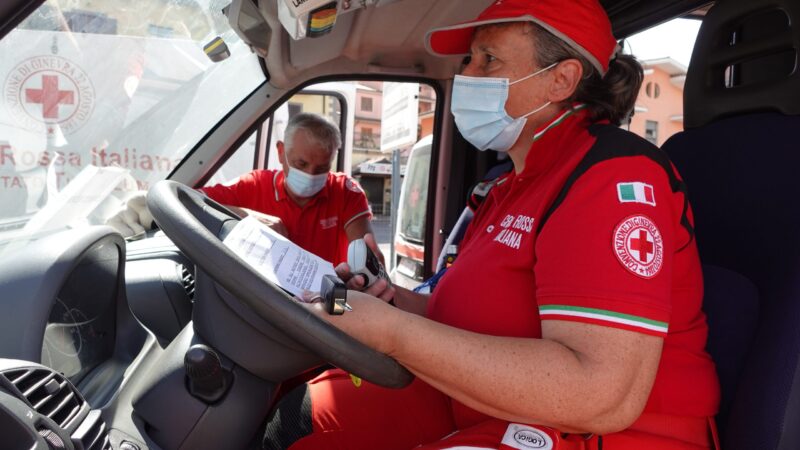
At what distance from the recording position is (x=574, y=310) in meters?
0.96

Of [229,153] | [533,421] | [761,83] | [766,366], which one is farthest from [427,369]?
[229,153]

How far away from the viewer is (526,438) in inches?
41.6

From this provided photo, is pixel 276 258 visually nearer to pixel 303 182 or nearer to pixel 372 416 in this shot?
pixel 372 416

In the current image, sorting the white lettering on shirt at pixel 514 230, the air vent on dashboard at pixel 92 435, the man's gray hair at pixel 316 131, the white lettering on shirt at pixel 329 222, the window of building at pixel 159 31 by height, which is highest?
the window of building at pixel 159 31

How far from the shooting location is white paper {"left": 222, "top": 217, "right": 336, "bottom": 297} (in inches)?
40.6

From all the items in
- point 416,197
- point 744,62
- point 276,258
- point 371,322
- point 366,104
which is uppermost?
point 366,104

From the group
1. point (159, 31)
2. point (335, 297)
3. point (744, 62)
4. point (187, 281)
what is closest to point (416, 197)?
point (159, 31)

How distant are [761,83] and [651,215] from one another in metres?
0.59

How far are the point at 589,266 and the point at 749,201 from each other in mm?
570

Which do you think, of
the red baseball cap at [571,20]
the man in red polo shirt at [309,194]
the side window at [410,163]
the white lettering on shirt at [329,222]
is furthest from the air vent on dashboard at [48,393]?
the side window at [410,163]

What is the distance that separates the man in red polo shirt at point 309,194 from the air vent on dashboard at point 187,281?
3.45ft

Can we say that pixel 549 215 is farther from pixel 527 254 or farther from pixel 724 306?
pixel 724 306

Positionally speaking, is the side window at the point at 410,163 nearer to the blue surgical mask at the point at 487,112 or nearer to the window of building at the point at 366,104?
the blue surgical mask at the point at 487,112

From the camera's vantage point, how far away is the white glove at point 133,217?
2.29 meters
